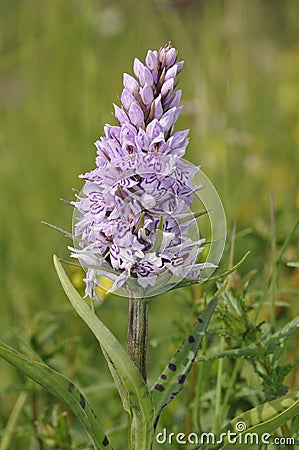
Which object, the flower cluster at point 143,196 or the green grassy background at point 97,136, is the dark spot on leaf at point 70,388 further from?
the green grassy background at point 97,136

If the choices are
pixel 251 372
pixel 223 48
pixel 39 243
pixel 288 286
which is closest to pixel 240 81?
pixel 223 48

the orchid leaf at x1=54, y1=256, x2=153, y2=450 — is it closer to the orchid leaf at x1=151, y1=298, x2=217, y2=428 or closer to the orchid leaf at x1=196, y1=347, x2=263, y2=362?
the orchid leaf at x1=151, y1=298, x2=217, y2=428

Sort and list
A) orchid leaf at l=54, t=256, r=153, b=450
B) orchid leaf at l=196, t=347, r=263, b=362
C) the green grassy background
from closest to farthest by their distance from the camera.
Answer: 1. orchid leaf at l=54, t=256, r=153, b=450
2. orchid leaf at l=196, t=347, r=263, b=362
3. the green grassy background

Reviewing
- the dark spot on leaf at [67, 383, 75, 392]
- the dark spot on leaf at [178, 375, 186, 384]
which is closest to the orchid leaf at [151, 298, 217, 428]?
the dark spot on leaf at [178, 375, 186, 384]

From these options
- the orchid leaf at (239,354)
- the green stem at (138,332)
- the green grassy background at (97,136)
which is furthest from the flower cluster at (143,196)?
the green grassy background at (97,136)

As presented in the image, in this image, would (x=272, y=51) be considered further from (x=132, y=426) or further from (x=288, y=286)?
(x=132, y=426)

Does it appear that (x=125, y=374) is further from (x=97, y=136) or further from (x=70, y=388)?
(x=97, y=136)
